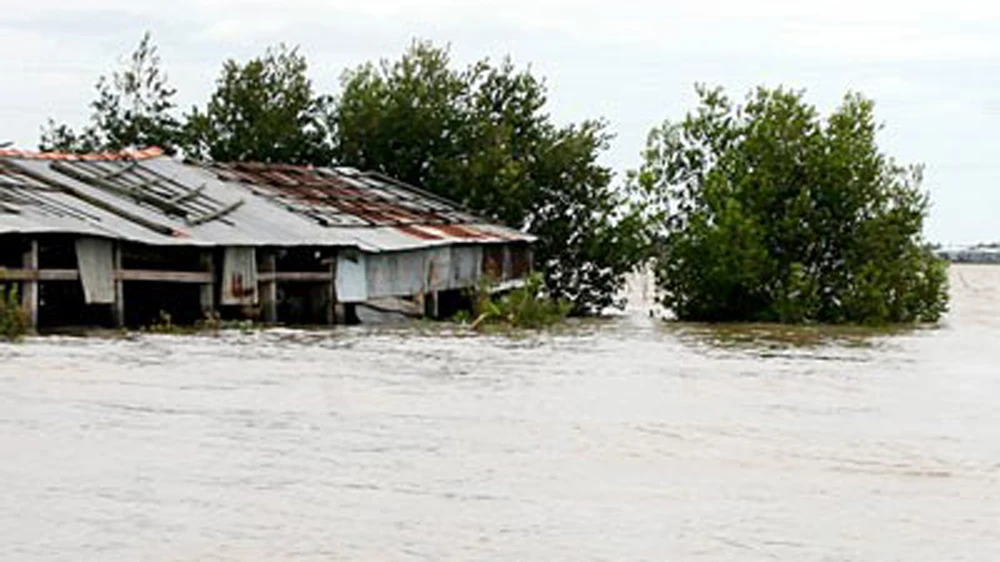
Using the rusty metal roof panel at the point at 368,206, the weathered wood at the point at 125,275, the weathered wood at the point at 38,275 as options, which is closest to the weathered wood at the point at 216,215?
the weathered wood at the point at 125,275

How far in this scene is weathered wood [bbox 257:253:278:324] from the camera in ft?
97.8

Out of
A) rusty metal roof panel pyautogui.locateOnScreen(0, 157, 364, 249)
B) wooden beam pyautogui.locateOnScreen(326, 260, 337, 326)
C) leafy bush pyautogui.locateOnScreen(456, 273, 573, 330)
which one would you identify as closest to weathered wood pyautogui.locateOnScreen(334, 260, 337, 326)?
wooden beam pyautogui.locateOnScreen(326, 260, 337, 326)

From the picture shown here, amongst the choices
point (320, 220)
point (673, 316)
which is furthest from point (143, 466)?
→ point (673, 316)

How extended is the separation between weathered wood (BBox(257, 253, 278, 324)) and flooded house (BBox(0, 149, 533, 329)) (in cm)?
2

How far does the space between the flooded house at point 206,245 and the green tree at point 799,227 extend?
169 inches

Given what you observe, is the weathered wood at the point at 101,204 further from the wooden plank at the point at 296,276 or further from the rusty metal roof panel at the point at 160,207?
the wooden plank at the point at 296,276

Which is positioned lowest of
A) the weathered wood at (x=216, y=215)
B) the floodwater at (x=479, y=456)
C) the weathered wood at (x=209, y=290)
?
the floodwater at (x=479, y=456)

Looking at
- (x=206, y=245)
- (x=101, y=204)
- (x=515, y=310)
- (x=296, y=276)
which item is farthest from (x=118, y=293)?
(x=515, y=310)

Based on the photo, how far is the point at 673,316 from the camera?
38.2m

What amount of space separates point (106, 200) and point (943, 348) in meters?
12.5

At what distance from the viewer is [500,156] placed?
39625 mm

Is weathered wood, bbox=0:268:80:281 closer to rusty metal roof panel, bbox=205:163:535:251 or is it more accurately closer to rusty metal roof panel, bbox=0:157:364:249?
rusty metal roof panel, bbox=0:157:364:249

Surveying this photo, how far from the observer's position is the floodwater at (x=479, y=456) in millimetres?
11031

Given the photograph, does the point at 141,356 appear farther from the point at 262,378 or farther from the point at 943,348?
the point at 943,348
